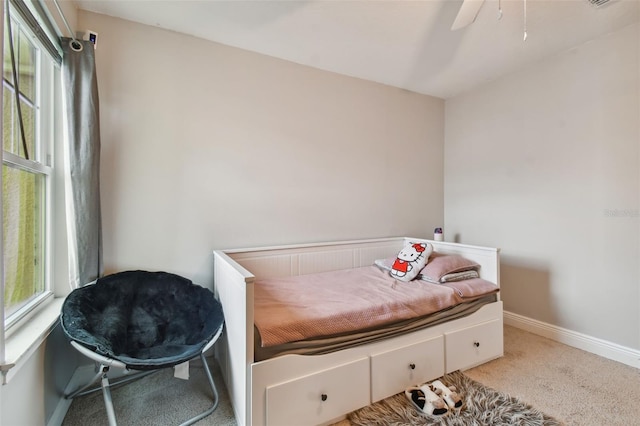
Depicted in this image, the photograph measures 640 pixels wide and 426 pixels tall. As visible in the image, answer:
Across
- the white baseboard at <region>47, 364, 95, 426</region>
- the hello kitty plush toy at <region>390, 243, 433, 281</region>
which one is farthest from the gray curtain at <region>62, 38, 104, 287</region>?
the hello kitty plush toy at <region>390, 243, 433, 281</region>

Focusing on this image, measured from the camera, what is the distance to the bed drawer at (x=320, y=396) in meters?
1.35

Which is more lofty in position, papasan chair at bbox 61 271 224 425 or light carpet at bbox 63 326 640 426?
papasan chair at bbox 61 271 224 425

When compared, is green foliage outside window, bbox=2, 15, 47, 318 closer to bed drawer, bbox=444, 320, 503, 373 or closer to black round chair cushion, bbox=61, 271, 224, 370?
black round chair cushion, bbox=61, 271, 224, 370

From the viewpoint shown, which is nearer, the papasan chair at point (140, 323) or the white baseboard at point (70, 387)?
the papasan chair at point (140, 323)

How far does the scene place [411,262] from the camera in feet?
7.59

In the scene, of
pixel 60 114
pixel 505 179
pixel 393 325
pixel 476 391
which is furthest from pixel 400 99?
pixel 60 114

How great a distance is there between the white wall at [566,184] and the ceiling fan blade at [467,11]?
1.45 m

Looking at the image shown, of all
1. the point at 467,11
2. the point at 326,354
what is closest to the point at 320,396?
the point at 326,354

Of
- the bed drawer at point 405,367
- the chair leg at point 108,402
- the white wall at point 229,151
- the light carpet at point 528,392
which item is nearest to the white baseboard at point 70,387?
the light carpet at point 528,392

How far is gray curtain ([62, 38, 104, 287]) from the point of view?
1.64m

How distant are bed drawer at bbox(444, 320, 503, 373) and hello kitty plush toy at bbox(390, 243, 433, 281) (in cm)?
50

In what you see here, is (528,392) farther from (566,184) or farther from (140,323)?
(140,323)

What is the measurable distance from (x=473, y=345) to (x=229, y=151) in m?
2.21

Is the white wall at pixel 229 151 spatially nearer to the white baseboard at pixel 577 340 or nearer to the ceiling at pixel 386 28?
the ceiling at pixel 386 28
